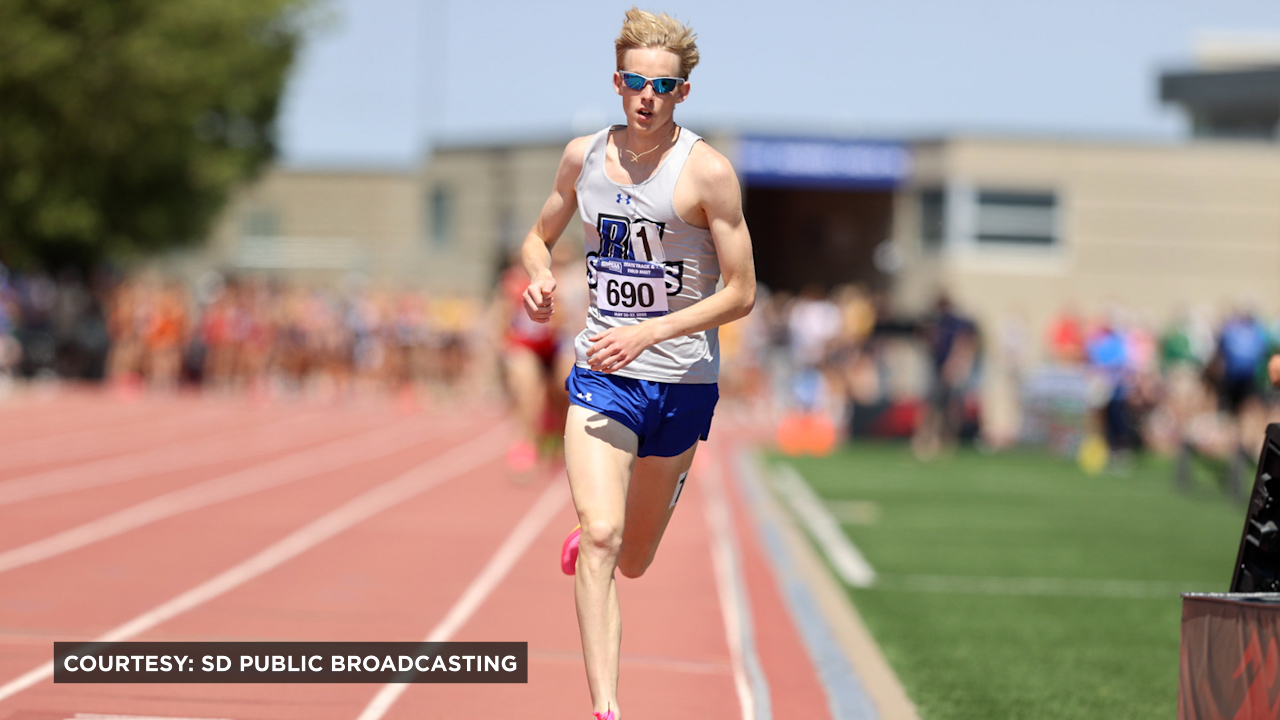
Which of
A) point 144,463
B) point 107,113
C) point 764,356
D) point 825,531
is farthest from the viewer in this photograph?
point 107,113

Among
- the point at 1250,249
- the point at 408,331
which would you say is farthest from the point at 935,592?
the point at 1250,249

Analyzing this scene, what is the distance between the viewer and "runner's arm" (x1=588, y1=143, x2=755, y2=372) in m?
4.46

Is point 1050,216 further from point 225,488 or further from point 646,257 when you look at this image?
point 646,257

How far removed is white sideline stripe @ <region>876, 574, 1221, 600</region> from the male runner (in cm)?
431

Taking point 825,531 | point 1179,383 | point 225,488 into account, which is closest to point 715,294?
point 825,531

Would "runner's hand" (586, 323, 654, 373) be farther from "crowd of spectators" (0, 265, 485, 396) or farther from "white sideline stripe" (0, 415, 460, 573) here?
"crowd of spectators" (0, 265, 485, 396)

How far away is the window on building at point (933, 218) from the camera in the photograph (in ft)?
120

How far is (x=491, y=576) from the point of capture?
8.36 m

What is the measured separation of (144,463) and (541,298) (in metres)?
10.2

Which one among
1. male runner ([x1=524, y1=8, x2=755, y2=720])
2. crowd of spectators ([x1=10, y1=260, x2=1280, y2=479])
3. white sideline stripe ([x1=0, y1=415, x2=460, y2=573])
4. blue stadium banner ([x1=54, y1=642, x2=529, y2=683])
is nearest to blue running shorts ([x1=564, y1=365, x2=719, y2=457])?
male runner ([x1=524, y1=8, x2=755, y2=720])

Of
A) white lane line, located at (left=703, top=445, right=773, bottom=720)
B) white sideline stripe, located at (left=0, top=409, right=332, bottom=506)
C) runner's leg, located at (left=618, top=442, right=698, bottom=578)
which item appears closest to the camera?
runner's leg, located at (left=618, top=442, right=698, bottom=578)

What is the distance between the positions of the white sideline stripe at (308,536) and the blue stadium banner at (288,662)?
19cm

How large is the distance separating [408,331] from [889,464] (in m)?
10.3

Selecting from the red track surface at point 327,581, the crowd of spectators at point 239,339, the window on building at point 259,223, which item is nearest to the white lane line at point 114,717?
the red track surface at point 327,581
